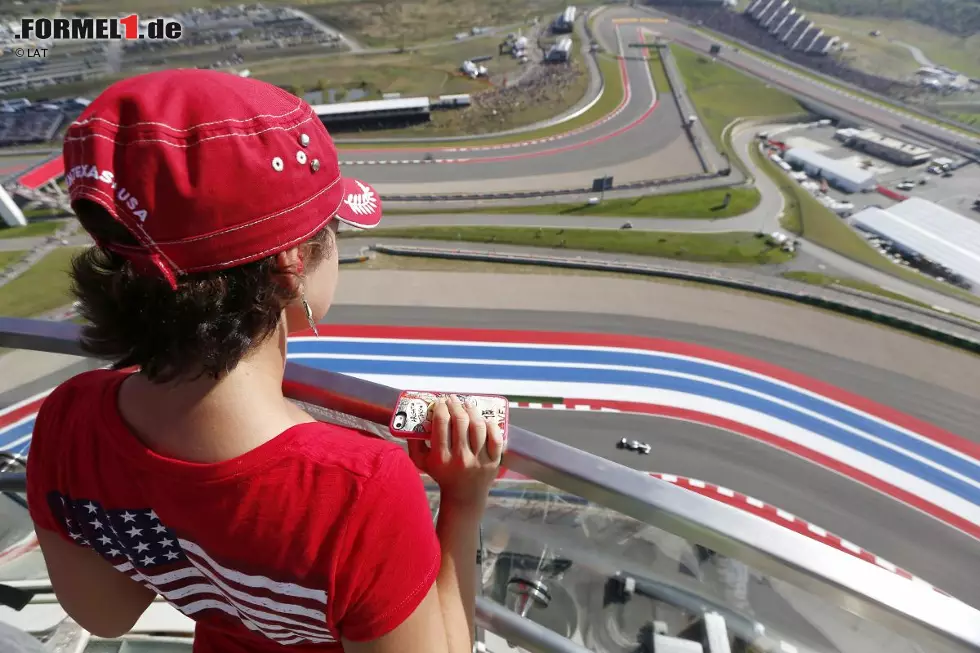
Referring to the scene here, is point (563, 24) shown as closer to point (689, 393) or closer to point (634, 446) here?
point (689, 393)

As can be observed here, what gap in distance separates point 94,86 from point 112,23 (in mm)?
9803

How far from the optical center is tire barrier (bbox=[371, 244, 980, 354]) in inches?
635

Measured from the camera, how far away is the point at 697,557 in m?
1.83

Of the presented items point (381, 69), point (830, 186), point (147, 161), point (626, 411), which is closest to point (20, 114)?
point (381, 69)

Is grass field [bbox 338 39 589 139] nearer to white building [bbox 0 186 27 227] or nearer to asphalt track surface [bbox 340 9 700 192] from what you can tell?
asphalt track surface [bbox 340 9 700 192]

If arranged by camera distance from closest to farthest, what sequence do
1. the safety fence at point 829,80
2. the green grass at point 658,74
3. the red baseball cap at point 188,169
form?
the red baseball cap at point 188,169
the safety fence at point 829,80
the green grass at point 658,74

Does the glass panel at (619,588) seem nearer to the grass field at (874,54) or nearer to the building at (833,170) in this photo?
the building at (833,170)

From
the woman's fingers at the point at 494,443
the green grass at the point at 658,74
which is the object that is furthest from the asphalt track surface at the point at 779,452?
the green grass at the point at 658,74

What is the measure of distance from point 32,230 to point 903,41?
6738 cm

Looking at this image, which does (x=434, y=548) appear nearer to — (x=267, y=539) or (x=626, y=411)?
(x=267, y=539)

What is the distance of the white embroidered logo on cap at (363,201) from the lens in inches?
57.7

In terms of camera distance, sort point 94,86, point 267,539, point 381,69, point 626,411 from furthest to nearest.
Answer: point 381,69
point 94,86
point 626,411
point 267,539

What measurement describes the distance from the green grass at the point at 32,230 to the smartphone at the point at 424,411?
25336 mm

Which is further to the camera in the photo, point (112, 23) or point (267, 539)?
point (112, 23)
